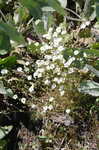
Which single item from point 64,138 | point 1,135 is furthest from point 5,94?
point 64,138

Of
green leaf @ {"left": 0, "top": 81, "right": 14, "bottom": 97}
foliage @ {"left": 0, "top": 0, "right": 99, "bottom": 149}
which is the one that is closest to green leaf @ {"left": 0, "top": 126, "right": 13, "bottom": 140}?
foliage @ {"left": 0, "top": 0, "right": 99, "bottom": 149}

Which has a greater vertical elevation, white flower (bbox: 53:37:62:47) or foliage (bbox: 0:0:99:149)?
white flower (bbox: 53:37:62:47)

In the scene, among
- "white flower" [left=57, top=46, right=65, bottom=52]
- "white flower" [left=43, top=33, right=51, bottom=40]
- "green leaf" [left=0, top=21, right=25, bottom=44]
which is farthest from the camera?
"white flower" [left=43, top=33, right=51, bottom=40]

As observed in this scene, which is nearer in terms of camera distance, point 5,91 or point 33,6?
point 33,6

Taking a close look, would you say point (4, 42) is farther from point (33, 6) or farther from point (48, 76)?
point (48, 76)

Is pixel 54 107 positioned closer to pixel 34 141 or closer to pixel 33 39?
pixel 34 141

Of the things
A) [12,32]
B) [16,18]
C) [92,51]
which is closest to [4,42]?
[12,32]

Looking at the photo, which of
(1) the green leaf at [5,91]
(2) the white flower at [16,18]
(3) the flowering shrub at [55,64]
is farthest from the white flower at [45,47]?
(2) the white flower at [16,18]

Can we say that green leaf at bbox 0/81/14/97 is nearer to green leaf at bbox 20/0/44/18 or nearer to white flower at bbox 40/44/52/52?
white flower at bbox 40/44/52/52

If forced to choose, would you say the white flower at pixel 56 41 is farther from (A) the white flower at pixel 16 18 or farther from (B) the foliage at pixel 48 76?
(A) the white flower at pixel 16 18
